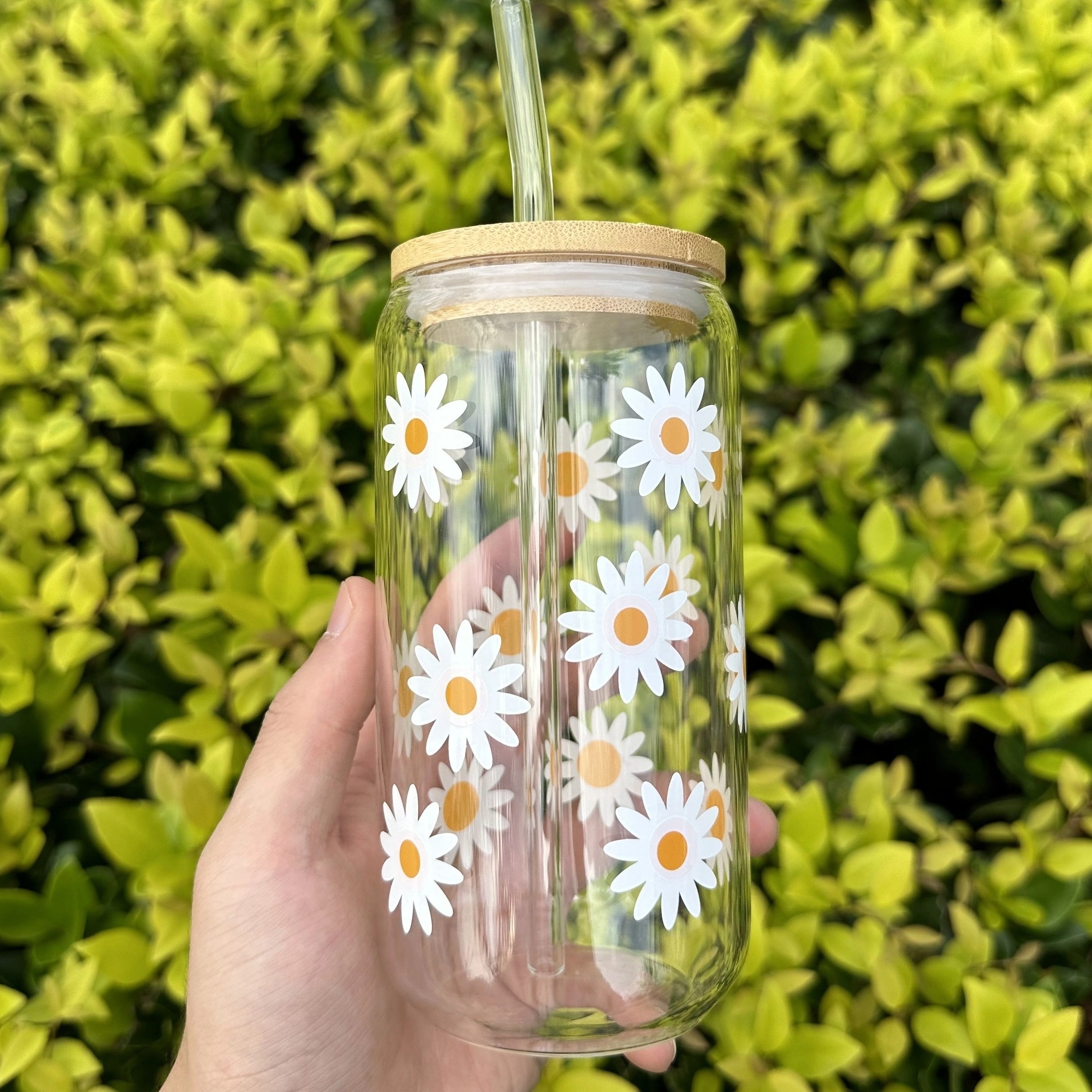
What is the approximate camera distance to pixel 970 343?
1.33 m

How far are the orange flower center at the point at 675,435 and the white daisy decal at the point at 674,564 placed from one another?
67 mm

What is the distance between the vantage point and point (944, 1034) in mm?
900

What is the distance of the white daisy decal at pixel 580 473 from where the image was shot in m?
0.74

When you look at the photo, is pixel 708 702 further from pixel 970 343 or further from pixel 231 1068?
pixel 970 343

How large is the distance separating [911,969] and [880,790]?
0.17 meters

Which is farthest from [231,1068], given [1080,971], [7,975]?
[1080,971]

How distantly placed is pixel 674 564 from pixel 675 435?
101 millimetres

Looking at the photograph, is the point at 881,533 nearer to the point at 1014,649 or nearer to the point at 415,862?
the point at 1014,649

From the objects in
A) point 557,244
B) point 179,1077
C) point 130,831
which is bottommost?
point 179,1077

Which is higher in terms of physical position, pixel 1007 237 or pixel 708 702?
pixel 1007 237

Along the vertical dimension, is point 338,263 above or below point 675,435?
above

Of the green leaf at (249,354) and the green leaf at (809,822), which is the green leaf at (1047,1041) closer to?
the green leaf at (809,822)

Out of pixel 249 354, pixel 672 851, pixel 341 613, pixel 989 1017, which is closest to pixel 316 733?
pixel 341 613

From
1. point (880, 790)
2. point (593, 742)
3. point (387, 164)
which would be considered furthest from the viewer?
point (387, 164)
